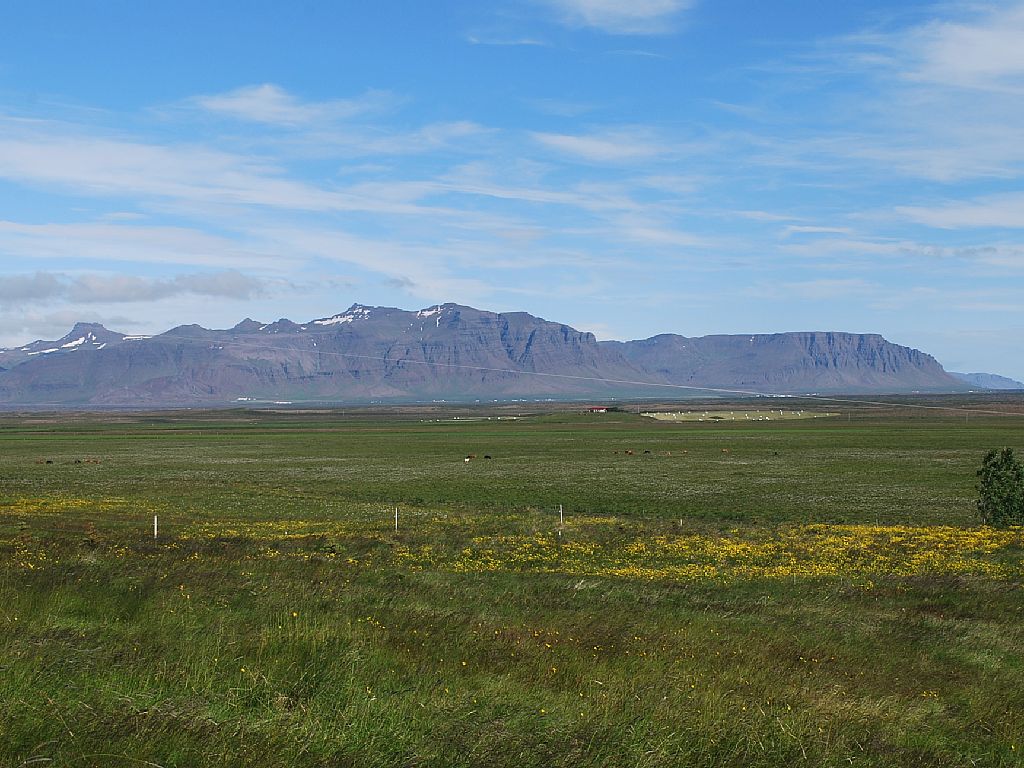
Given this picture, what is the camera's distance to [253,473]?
81.1m

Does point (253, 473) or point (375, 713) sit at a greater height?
point (375, 713)

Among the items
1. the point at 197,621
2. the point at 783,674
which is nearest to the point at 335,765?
the point at 197,621

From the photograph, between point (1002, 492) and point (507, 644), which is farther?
point (1002, 492)

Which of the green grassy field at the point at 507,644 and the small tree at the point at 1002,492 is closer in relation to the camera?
the green grassy field at the point at 507,644

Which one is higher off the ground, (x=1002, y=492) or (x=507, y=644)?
(x=507, y=644)

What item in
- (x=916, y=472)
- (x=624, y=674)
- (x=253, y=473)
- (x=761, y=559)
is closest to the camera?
(x=624, y=674)

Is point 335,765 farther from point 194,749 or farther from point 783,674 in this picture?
point 783,674

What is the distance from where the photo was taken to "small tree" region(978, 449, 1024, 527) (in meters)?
39.2

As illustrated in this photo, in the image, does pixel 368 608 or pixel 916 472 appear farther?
pixel 916 472

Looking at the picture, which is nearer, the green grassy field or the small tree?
the green grassy field

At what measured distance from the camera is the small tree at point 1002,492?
39.2 meters

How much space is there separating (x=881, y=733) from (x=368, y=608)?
319 inches

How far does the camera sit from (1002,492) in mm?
39594

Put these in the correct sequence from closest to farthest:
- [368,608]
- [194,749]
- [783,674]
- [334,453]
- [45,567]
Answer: [194,749]
[783,674]
[368,608]
[45,567]
[334,453]
